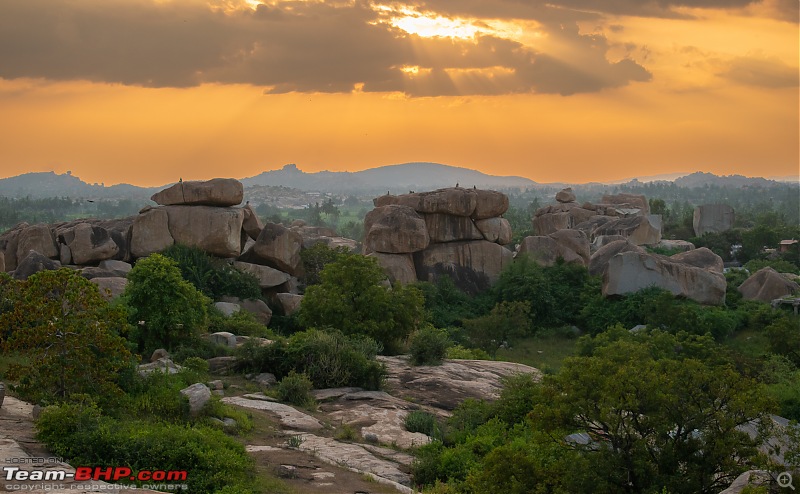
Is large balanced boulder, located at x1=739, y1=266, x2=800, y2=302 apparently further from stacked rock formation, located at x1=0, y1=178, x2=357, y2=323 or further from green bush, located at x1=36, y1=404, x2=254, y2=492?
green bush, located at x1=36, y1=404, x2=254, y2=492

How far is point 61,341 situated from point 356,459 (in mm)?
4707

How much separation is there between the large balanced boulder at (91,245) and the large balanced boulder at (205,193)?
2.69 metres

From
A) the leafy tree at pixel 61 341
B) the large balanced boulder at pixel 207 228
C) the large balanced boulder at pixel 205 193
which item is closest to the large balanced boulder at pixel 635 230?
the large balanced boulder at pixel 205 193

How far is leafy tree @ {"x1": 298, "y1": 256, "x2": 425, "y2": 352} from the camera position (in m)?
21.6

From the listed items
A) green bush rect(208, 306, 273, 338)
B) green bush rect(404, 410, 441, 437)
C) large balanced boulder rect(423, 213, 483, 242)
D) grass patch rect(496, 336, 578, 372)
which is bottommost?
grass patch rect(496, 336, 578, 372)

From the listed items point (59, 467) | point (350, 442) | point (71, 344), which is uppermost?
point (71, 344)

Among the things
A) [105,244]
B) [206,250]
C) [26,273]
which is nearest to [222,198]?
[206,250]

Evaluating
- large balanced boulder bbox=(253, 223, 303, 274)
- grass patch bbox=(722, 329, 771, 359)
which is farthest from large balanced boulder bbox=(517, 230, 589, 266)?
large balanced boulder bbox=(253, 223, 303, 274)

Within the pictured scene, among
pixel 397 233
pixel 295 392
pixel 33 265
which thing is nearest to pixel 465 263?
pixel 397 233

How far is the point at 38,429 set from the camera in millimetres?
10289

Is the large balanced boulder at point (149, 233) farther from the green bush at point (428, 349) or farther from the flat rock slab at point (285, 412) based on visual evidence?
the flat rock slab at point (285, 412)

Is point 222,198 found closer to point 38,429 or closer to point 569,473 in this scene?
point 38,429

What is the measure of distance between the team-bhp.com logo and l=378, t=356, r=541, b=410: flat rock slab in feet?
23.1

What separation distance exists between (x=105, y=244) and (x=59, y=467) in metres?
21.5
